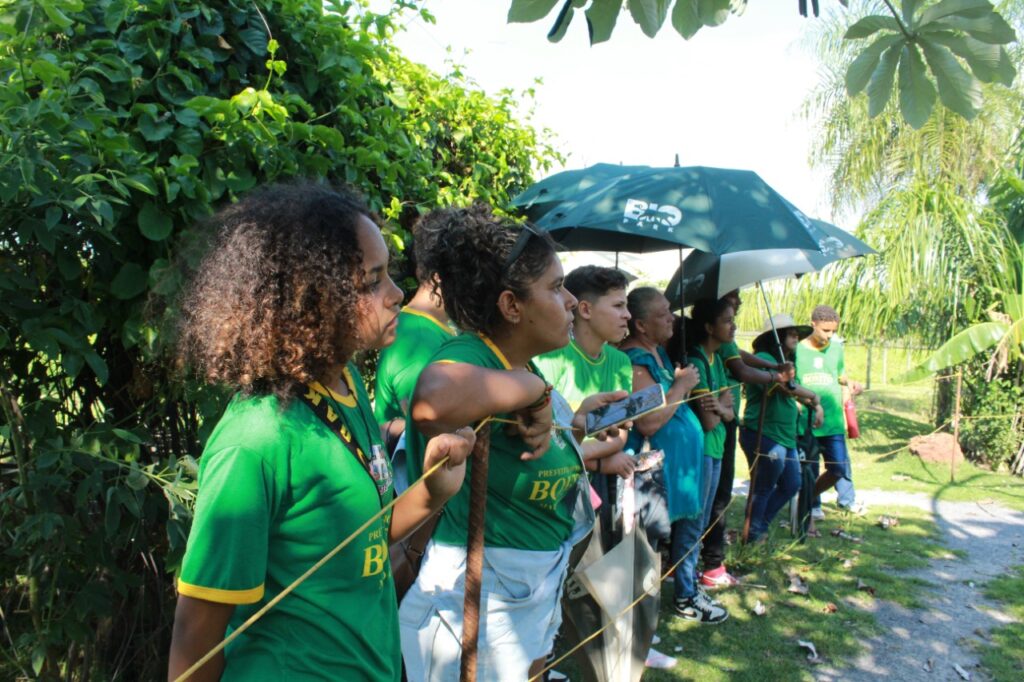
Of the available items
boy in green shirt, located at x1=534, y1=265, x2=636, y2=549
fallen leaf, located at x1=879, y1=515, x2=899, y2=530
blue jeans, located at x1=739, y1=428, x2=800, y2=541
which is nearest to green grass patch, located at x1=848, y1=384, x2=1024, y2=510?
fallen leaf, located at x1=879, y1=515, x2=899, y2=530

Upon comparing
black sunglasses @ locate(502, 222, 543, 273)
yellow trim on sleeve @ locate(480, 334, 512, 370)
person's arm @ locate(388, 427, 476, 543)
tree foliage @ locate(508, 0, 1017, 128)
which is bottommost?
person's arm @ locate(388, 427, 476, 543)

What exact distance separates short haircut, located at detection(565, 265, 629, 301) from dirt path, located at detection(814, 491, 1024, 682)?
246 cm

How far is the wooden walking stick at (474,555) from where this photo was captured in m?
2.12

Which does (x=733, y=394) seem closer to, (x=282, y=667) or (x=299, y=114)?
(x=299, y=114)

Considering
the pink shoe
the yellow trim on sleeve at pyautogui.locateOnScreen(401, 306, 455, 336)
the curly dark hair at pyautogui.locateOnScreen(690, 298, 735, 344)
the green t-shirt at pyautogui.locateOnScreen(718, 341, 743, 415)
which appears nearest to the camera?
the yellow trim on sleeve at pyautogui.locateOnScreen(401, 306, 455, 336)

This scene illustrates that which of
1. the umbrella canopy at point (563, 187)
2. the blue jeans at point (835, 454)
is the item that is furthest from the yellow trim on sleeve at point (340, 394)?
the blue jeans at point (835, 454)

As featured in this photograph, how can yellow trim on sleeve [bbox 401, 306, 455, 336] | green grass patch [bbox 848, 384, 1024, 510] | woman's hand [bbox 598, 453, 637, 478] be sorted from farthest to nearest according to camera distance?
green grass patch [bbox 848, 384, 1024, 510] → woman's hand [bbox 598, 453, 637, 478] → yellow trim on sleeve [bbox 401, 306, 455, 336]

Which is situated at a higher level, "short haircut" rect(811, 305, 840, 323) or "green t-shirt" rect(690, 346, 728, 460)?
"short haircut" rect(811, 305, 840, 323)

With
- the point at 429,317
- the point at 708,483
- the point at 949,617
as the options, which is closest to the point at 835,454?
the point at 949,617

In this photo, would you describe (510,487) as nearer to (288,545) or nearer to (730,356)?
(288,545)

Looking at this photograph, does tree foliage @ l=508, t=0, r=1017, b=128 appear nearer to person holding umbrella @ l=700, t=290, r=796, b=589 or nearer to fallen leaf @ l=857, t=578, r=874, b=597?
person holding umbrella @ l=700, t=290, r=796, b=589

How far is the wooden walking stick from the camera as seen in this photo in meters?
2.12

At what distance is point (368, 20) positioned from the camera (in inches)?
128

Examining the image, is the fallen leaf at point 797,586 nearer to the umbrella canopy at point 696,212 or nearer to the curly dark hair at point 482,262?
the umbrella canopy at point 696,212
